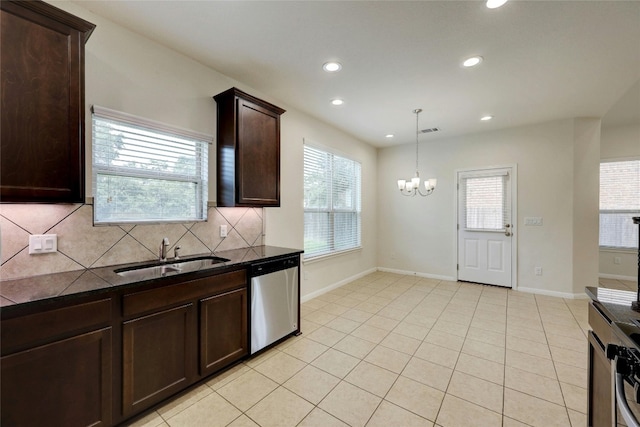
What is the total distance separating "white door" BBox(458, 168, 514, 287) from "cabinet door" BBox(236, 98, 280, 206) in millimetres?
3887

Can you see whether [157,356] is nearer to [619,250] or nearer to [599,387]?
[599,387]

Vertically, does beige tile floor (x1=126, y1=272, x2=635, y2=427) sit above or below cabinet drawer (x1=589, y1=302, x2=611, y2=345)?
below

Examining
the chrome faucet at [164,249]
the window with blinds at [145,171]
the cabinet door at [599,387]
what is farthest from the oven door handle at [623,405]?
the window with blinds at [145,171]

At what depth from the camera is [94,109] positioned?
2.00 metres

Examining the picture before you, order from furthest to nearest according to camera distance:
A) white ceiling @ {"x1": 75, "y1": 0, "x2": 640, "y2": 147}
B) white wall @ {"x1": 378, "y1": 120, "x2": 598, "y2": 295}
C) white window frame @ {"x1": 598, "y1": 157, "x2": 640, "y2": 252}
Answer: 1. white window frame @ {"x1": 598, "y1": 157, "x2": 640, "y2": 252}
2. white wall @ {"x1": 378, "y1": 120, "x2": 598, "y2": 295}
3. white ceiling @ {"x1": 75, "y1": 0, "x2": 640, "y2": 147}

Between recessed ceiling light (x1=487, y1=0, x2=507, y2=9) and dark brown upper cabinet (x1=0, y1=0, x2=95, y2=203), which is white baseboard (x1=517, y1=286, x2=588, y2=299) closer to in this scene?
recessed ceiling light (x1=487, y1=0, x2=507, y2=9)

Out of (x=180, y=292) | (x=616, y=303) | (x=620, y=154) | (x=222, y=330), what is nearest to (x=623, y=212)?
(x=620, y=154)

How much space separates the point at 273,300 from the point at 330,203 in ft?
7.75

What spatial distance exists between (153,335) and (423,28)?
3097 millimetres

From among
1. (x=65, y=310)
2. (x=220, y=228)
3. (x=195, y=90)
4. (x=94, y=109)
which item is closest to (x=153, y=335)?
(x=65, y=310)

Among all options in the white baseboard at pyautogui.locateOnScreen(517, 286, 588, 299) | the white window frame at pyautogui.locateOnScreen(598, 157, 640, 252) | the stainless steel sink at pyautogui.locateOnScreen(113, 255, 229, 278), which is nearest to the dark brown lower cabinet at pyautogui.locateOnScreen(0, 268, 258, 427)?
the stainless steel sink at pyautogui.locateOnScreen(113, 255, 229, 278)

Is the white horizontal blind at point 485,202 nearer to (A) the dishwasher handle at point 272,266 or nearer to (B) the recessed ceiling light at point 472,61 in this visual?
(B) the recessed ceiling light at point 472,61

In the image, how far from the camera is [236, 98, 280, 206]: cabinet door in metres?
2.72

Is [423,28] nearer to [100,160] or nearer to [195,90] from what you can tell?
[195,90]
